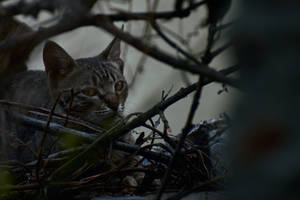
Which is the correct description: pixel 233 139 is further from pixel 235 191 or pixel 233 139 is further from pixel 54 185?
pixel 54 185

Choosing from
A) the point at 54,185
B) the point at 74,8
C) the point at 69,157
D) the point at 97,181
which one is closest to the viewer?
the point at 74,8

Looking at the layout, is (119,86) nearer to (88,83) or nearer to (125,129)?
(88,83)

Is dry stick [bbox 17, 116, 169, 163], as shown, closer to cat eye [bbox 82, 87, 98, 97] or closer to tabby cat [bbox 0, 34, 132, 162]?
tabby cat [bbox 0, 34, 132, 162]

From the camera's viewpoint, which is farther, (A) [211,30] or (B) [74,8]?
(A) [211,30]

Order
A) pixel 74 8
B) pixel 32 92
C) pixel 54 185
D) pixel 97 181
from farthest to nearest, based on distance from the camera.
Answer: pixel 32 92
pixel 97 181
pixel 54 185
pixel 74 8

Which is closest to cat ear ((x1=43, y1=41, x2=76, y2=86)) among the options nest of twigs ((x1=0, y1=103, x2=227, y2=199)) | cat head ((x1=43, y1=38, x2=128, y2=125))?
cat head ((x1=43, y1=38, x2=128, y2=125))

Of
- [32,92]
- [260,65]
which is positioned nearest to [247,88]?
[260,65]

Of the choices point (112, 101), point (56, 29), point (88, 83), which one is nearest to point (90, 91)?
point (88, 83)
